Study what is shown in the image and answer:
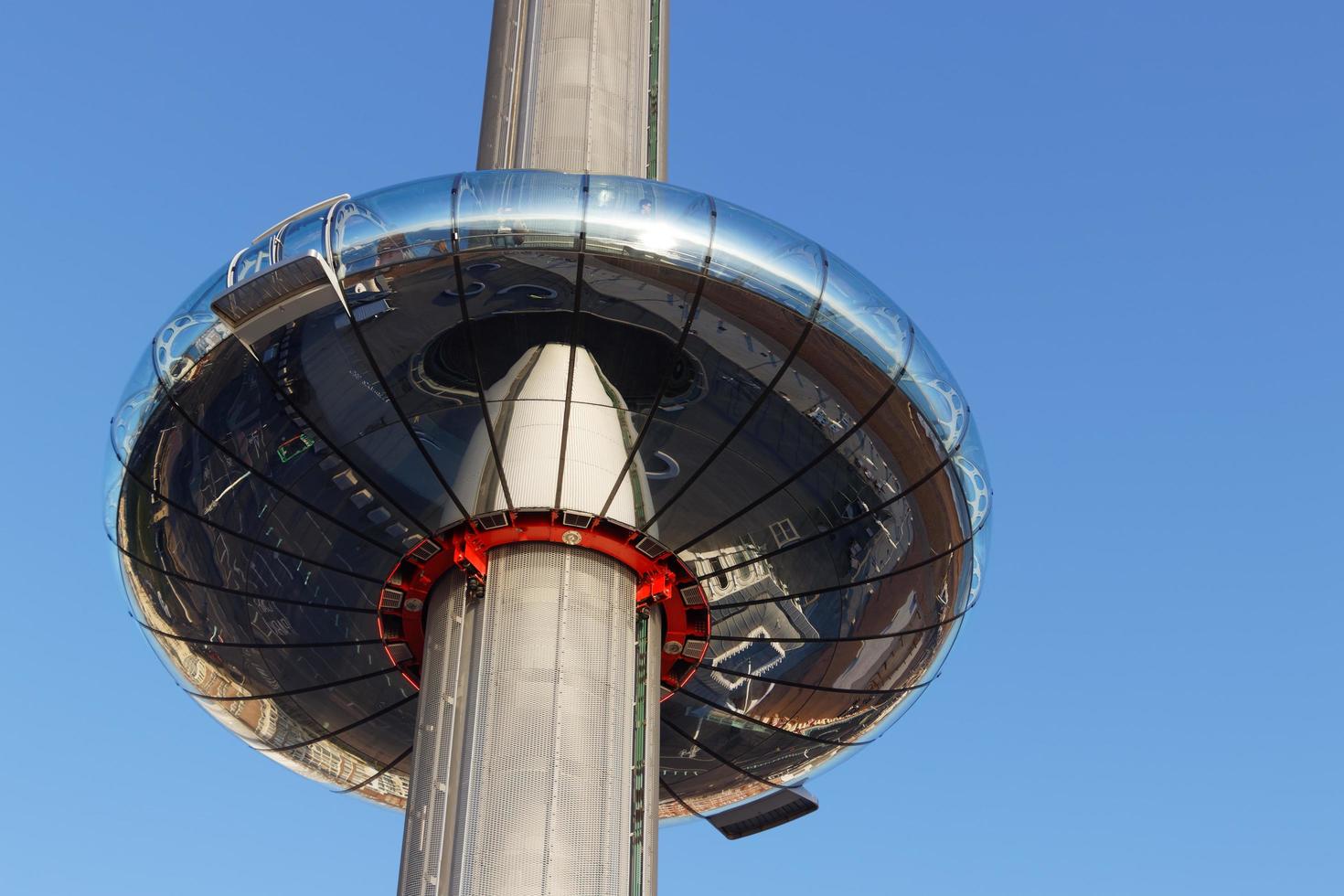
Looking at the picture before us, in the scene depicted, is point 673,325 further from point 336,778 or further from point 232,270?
point 336,778

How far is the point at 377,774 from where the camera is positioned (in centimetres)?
2397

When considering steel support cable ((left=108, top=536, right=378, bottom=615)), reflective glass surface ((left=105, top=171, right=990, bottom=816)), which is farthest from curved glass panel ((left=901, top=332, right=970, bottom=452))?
steel support cable ((left=108, top=536, right=378, bottom=615))

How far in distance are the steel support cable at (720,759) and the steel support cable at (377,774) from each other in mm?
3384

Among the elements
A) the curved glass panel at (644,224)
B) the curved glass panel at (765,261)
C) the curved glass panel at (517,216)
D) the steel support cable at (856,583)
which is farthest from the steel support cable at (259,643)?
the curved glass panel at (765,261)

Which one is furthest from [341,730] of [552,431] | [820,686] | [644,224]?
[644,224]

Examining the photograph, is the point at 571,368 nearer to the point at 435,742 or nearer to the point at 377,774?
the point at 435,742

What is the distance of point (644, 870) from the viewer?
18094 mm

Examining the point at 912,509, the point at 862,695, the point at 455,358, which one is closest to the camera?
the point at 455,358

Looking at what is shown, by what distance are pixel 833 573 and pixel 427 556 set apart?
463 cm

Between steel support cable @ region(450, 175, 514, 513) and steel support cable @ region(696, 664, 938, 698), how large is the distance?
152 inches

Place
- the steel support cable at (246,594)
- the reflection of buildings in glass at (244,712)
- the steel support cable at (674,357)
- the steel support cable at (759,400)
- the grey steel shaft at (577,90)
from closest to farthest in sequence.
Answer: the steel support cable at (674,357)
the steel support cable at (759,400)
the steel support cable at (246,594)
the reflection of buildings in glass at (244,712)
the grey steel shaft at (577,90)

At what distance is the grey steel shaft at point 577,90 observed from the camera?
24594 millimetres

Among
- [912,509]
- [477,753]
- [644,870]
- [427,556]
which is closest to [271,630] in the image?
[427,556]

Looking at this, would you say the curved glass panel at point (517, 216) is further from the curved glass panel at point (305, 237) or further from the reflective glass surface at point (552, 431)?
the curved glass panel at point (305, 237)
